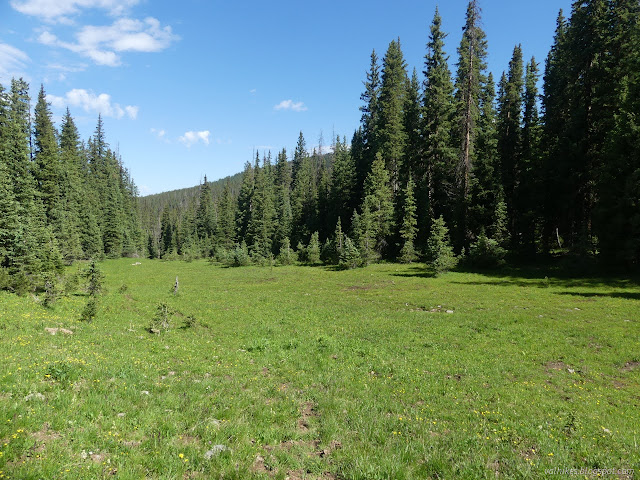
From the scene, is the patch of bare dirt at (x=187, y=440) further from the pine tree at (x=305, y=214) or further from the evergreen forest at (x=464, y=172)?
the pine tree at (x=305, y=214)

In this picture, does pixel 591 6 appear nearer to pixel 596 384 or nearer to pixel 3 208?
pixel 596 384

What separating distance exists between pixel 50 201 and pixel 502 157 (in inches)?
3065

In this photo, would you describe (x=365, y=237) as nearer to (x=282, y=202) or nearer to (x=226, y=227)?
(x=282, y=202)

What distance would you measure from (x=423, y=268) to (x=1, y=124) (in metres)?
57.7

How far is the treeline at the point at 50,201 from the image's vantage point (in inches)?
1053

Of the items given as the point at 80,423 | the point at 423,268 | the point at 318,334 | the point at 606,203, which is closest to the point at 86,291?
the point at 318,334

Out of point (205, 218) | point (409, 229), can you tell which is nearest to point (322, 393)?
point (409, 229)

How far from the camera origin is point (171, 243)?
11412 centimetres

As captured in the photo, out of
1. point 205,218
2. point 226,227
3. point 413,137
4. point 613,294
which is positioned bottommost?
point 613,294

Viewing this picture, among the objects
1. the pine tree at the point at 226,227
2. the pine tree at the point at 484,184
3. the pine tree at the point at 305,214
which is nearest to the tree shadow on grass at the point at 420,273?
the pine tree at the point at 484,184

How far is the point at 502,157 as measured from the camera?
152ft

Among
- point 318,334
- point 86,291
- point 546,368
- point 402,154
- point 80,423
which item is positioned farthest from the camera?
point 402,154

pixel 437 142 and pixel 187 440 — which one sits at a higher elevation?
pixel 437 142

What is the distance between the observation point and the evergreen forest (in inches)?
1188
